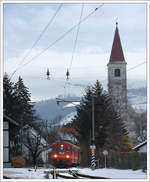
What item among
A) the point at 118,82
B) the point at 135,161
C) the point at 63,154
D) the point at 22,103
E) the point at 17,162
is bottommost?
the point at 17,162

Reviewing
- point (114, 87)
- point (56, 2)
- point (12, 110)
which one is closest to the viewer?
point (56, 2)

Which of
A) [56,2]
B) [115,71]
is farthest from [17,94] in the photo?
[115,71]

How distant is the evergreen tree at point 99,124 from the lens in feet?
108

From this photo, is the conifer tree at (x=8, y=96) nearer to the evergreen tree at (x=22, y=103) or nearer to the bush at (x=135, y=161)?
the evergreen tree at (x=22, y=103)

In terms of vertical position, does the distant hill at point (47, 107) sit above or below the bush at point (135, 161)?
above

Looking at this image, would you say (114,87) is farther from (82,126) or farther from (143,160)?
(143,160)

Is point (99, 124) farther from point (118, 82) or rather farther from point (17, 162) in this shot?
point (118, 82)

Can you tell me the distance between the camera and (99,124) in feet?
109

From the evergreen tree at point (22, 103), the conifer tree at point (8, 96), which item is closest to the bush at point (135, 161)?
the evergreen tree at point (22, 103)

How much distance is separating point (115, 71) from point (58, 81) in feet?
137

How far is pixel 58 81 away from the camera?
66.9 ft

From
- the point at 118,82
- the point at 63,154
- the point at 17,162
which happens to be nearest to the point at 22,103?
the point at 17,162

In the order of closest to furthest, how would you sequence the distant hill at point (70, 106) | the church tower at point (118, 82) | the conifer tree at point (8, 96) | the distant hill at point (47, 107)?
the conifer tree at point (8, 96) < the distant hill at point (70, 106) < the distant hill at point (47, 107) < the church tower at point (118, 82)

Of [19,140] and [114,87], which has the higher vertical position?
[114,87]
